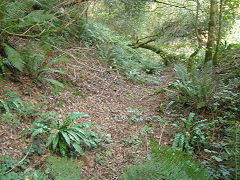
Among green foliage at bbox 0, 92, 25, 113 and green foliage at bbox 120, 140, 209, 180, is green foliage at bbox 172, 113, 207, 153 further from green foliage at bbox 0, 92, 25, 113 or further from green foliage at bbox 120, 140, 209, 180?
green foliage at bbox 0, 92, 25, 113

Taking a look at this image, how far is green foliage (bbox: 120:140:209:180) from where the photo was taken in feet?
3.96

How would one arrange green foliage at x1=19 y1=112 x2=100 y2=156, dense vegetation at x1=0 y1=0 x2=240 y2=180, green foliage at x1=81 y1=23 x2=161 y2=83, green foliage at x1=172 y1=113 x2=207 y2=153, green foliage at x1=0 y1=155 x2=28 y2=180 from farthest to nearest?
green foliage at x1=81 y1=23 x2=161 y2=83, green foliage at x1=172 y1=113 x2=207 y2=153, green foliage at x1=19 y1=112 x2=100 y2=156, green foliage at x1=0 y1=155 x2=28 y2=180, dense vegetation at x1=0 y1=0 x2=240 y2=180

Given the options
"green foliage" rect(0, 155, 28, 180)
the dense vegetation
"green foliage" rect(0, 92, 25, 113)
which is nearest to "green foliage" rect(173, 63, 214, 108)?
the dense vegetation

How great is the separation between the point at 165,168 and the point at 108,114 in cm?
277

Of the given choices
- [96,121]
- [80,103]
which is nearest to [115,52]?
[80,103]

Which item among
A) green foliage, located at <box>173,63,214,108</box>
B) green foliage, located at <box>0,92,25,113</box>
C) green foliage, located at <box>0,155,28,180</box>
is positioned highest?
green foliage, located at <box>173,63,214,108</box>

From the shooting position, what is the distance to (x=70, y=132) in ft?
8.53

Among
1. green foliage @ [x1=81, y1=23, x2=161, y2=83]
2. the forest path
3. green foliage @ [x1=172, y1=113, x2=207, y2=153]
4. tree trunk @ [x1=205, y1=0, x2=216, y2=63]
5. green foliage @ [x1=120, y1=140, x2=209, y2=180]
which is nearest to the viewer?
green foliage @ [x1=120, y1=140, x2=209, y2=180]

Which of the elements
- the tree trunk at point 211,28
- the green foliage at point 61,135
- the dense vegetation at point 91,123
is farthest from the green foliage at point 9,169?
the tree trunk at point 211,28

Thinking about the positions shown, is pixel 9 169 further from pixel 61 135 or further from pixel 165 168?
pixel 165 168

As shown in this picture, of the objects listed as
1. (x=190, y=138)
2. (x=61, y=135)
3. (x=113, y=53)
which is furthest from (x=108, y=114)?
(x=113, y=53)

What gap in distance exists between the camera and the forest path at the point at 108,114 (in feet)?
8.35

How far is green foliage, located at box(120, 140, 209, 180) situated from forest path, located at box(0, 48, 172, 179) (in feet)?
4.38

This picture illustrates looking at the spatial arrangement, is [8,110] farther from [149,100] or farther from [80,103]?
[149,100]
